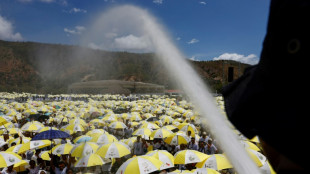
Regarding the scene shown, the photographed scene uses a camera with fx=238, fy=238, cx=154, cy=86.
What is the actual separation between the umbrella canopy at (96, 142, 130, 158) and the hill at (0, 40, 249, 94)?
96.4 m

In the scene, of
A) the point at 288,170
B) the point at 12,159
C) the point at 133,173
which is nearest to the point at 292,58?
the point at 288,170

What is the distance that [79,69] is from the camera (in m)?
133

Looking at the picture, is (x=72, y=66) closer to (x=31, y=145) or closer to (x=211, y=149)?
(x=31, y=145)

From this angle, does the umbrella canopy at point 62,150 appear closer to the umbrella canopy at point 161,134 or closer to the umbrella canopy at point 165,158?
the umbrella canopy at point 165,158

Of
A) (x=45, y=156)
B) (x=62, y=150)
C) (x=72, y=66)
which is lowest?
(x=45, y=156)

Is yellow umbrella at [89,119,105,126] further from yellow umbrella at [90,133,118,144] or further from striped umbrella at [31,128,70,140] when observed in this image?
striped umbrella at [31,128,70,140]

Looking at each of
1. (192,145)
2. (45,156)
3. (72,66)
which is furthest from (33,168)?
(72,66)

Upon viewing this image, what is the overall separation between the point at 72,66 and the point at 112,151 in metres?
138

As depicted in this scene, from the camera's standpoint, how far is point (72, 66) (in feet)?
452

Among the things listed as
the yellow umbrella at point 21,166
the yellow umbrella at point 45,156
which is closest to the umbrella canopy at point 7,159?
the yellow umbrella at point 21,166

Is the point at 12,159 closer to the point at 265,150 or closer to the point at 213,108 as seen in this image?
the point at 213,108

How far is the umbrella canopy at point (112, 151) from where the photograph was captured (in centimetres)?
894

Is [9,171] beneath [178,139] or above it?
beneath

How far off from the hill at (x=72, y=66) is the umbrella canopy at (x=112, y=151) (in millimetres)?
96417
